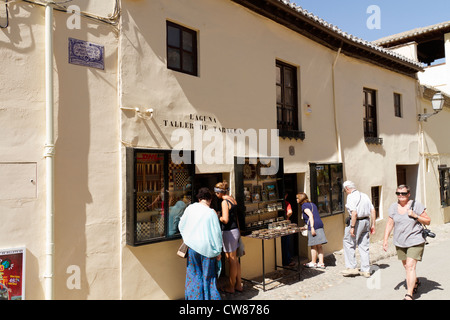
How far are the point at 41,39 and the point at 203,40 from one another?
2.73 meters

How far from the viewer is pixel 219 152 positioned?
21.6ft

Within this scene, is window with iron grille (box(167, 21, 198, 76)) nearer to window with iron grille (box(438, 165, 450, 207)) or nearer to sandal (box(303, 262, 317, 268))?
sandal (box(303, 262, 317, 268))

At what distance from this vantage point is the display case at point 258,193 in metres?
6.64

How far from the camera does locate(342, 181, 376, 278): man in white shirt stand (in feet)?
23.0

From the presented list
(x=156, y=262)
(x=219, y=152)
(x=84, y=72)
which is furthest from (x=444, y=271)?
(x=84, y=72)

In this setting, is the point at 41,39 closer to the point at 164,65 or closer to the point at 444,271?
the point at 164,65

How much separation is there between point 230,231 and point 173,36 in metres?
3.43

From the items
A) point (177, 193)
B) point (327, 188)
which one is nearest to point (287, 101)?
point (327, 188)

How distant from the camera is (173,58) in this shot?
6.13 m

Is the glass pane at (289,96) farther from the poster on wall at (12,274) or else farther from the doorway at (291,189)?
the poster on wall at (12,274)

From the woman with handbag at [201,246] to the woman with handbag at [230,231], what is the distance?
0.51m

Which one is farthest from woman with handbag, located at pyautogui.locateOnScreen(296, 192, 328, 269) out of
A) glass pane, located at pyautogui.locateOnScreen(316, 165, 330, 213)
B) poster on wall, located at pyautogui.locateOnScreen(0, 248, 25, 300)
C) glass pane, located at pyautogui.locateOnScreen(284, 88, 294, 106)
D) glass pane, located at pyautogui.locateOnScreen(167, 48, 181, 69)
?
poster on wall, located at pyautogui.locateOnScreen(0, 248, 25, 300)

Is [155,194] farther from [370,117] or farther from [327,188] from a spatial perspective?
[370,117]

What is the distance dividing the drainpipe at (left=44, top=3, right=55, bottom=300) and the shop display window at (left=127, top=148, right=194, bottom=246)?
3.43ft
